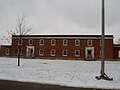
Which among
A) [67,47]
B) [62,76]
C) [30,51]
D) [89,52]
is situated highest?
[67,47]

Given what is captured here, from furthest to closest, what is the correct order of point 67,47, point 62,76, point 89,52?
point 67,47 < point 89,52 < point 62,76

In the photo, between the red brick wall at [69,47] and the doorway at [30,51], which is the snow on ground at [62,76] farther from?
the doorway at [30,51]

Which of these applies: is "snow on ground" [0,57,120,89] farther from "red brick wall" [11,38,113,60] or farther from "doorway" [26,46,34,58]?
"doorway" [26,46,34,58]

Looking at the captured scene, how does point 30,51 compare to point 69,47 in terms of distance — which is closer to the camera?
point 69,47

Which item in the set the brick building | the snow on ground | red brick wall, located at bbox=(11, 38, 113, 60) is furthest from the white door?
the snow on ground

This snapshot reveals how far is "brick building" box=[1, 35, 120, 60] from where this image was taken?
192 feet

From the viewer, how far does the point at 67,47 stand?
196 feet

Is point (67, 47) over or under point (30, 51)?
over

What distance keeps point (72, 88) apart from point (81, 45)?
48.3 meters

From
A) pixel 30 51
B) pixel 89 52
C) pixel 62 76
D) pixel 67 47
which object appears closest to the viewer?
pixel 62 76

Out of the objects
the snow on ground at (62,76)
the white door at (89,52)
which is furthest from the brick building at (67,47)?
the snow on ground at (62,76)

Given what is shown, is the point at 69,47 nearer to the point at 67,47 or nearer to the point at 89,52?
the point at 67,47

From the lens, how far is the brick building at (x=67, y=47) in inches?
2306

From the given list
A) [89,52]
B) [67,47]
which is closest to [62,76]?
[67,47]
